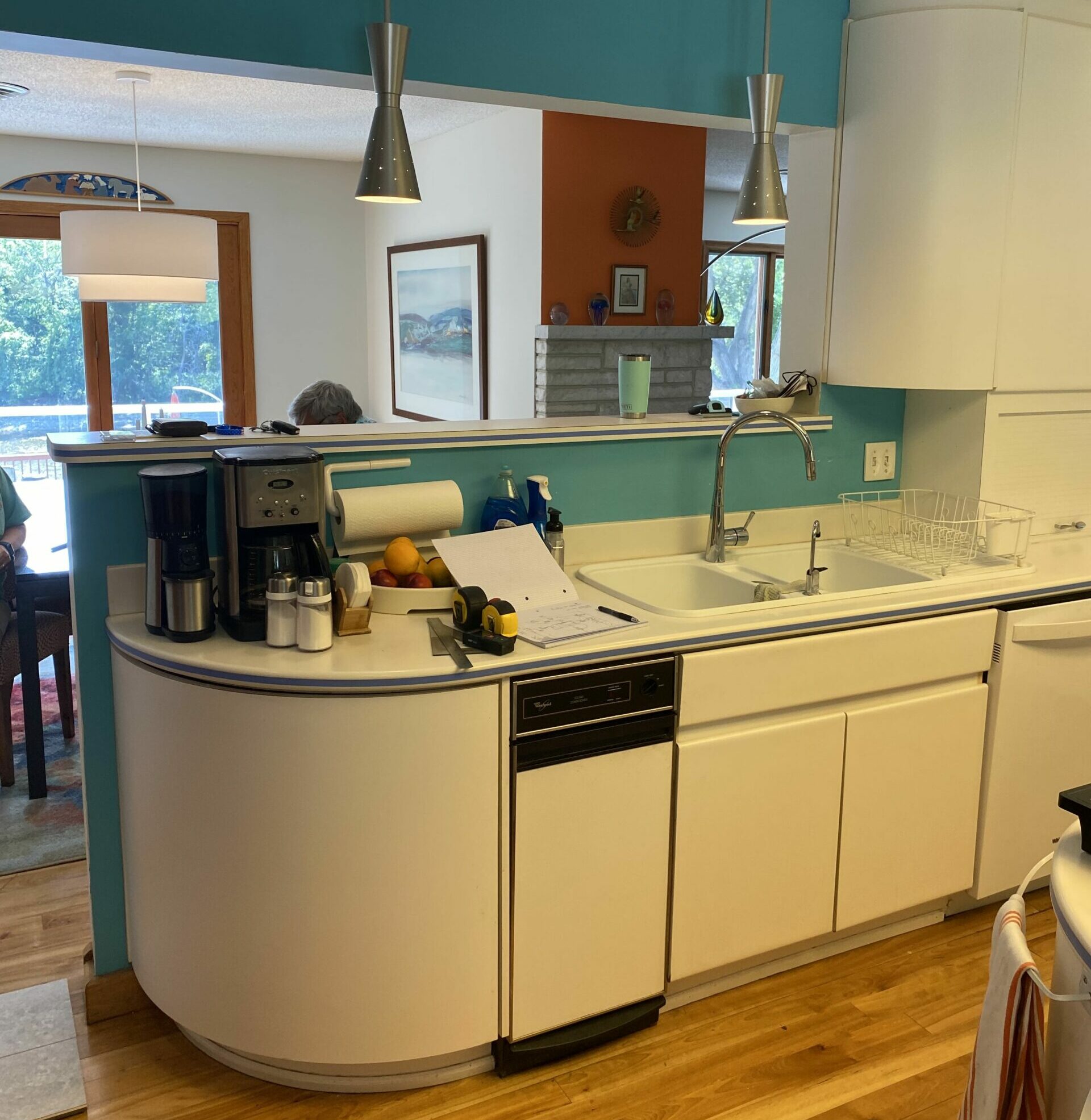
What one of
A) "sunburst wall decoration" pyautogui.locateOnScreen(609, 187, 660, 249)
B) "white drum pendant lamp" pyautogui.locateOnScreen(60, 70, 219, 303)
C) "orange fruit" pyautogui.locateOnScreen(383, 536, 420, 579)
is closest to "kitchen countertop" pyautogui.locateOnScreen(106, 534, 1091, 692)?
"orange fruit" pyautogui.locateOnScreen(383, 536, 420, 579)

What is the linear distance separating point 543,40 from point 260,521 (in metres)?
1.23

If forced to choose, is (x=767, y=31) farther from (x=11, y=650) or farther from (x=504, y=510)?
(x=11, y=650)

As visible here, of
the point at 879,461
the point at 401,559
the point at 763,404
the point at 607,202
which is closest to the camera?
the point at 401,559

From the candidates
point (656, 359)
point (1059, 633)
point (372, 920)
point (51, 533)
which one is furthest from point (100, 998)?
point (51, 533)

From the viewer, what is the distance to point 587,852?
2098 millimetres

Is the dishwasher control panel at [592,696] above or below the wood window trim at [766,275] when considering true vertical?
below

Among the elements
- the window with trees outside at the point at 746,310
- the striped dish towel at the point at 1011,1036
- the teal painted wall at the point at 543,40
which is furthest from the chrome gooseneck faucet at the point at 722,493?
the window with trees outside at the point at 746,310

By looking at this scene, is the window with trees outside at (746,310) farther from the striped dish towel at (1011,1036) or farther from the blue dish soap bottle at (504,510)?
the striped dish towel at (1011,1036)

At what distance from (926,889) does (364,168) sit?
2056 mm

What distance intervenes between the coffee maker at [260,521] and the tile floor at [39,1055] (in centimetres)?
92

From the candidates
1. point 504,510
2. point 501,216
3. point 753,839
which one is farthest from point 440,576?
point 501,216

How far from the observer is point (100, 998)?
227cm

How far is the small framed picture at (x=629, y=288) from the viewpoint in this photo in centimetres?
490

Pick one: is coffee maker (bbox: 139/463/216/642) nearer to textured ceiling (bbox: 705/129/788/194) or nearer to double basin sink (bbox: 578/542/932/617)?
double basin sink (bbox: 578/542/932/617)
